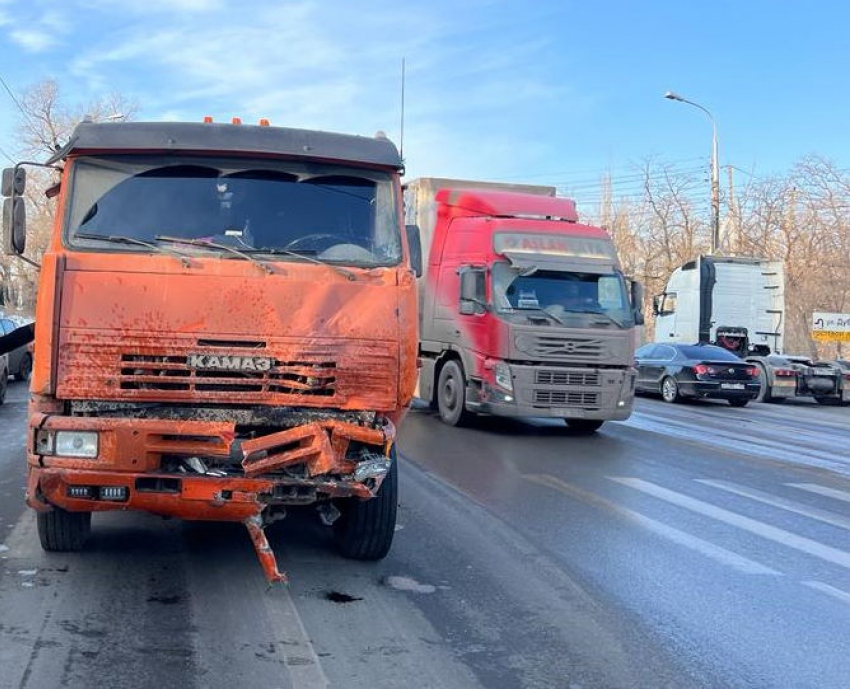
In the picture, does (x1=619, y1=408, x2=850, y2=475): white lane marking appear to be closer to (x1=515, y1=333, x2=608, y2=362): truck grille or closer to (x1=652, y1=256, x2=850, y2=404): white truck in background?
(x1=515, y1=333, x2=608, y2=362): truck grille

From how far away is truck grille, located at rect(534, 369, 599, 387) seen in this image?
40.9ft

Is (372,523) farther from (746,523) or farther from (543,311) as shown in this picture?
(543,311)

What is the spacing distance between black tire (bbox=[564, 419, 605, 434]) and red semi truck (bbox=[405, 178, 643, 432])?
703mm

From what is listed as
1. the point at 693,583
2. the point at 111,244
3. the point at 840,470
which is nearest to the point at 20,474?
the point at 111,244

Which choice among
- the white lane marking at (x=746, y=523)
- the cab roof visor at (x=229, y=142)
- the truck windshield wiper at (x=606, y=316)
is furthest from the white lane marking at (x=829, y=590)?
the truck windshield wiper at (x=606, y=316)

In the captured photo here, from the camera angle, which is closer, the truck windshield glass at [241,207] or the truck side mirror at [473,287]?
the truck windshield glass at [241,207]

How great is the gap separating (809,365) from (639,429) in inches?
433

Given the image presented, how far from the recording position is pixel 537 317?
1250 centimetres

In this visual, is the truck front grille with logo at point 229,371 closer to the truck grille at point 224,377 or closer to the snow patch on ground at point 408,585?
the truck grille at point 224,377

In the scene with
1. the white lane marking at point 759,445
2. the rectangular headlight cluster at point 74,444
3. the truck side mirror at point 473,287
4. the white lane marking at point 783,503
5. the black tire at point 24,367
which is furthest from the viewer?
the black tire at point 24,367

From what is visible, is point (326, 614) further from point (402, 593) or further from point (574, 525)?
point (574, 525)

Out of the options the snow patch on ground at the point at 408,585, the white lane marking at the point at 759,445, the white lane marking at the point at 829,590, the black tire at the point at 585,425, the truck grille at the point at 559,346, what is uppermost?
the truck grille at the point at 559,346

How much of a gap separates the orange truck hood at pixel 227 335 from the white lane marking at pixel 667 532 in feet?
9.30

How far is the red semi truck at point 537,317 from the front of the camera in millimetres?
12445
